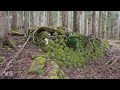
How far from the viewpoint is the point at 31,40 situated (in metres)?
9.85

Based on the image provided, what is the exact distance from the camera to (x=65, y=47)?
9664mm

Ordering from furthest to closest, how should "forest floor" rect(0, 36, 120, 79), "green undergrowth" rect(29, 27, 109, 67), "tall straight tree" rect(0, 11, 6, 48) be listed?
"green undergrowth" rect(29, 27, 109, 67) < "tall straight tree" rect(0, 11, 6, 48) < "forest floor" rect(0, 36, 120, 79)

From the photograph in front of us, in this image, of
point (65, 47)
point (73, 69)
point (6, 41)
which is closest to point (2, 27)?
point (6, 41)

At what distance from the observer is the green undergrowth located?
28.6 ft

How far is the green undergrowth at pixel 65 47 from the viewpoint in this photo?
8.73 metres

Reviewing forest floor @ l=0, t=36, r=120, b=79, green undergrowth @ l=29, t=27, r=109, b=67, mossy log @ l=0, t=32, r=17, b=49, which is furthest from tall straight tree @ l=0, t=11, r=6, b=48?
green undergrowth @ l=29, t=27, r=109, b=67

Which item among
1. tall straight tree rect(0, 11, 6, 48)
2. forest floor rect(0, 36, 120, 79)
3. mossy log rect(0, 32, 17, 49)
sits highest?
tall straight tree rect(0, 11, 6, 48)

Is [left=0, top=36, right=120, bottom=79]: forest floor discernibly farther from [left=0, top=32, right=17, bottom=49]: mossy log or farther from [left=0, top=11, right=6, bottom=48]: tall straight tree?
[left=0, top=11, right=6, bottom=48]: tall straight tree

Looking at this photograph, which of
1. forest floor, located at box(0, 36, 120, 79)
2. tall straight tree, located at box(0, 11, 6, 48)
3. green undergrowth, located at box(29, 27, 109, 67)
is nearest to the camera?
forest floor, located at box(0, 36, 120, 79)

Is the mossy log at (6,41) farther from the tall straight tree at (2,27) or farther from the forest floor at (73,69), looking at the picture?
the forest floor at (73,69)

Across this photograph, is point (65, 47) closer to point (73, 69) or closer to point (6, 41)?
point (73, 69)

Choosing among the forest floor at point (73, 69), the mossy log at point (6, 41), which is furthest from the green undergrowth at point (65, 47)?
the mossy log at point (6, 41)
